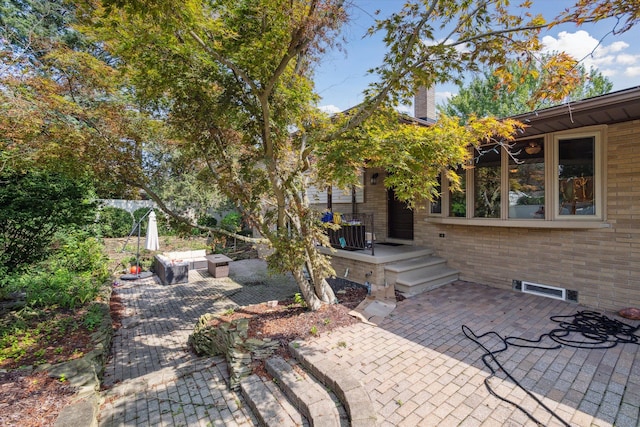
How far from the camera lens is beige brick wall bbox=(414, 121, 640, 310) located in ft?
15.9

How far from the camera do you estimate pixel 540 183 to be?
226 inches

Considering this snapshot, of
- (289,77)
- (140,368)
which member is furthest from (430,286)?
(140,368)

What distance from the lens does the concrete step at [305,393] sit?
8.67 ft

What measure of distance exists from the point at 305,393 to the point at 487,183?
5871 mm

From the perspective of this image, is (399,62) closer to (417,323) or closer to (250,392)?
(417,323)

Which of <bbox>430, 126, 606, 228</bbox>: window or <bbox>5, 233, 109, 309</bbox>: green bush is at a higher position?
<bbox>430, 126, 606, 228</bbox>: window

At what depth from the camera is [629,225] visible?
191 inches

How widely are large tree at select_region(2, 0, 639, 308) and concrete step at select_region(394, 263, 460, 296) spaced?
5.94ft

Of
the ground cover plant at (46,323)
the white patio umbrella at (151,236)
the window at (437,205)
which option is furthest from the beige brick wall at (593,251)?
the white patio umbrella at (151,236)

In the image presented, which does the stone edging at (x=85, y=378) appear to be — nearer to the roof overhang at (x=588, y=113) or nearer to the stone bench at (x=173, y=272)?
the stone bench at (x=173, y=272)

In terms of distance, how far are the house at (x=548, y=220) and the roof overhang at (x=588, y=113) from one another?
1cm

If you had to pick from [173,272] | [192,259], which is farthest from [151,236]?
[173,272]

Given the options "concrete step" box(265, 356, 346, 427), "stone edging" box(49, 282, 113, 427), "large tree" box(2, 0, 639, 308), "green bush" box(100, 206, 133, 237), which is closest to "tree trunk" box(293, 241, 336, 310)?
"large tree" box(2, 0, 639, 308)

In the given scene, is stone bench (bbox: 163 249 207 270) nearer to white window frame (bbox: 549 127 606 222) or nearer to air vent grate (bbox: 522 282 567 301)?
air vent grate (bbox: 522 282 567 301)
